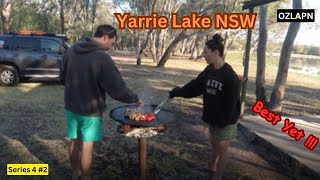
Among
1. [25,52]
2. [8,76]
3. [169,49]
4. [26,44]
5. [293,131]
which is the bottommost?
[293,131]

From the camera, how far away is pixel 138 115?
4391 millimetres

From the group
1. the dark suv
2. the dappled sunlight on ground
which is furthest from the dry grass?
the dark suv

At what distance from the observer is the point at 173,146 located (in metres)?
6.54

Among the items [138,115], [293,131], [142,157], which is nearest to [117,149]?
[142,157]

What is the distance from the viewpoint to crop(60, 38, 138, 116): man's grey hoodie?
4.03 metres

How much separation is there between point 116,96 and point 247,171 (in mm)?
2712

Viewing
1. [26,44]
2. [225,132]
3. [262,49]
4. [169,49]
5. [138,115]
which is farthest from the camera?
[169,49]

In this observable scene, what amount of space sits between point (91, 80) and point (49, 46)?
9.69 metres

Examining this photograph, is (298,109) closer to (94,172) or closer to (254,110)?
(254,110)

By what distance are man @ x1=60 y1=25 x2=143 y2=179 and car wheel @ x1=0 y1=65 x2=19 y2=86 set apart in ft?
29.3

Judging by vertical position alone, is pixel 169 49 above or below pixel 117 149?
above

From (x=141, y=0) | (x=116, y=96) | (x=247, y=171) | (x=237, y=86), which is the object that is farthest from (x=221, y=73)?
(x=141, y=0)

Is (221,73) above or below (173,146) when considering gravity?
above

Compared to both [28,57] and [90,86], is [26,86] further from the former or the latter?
[90,86]
